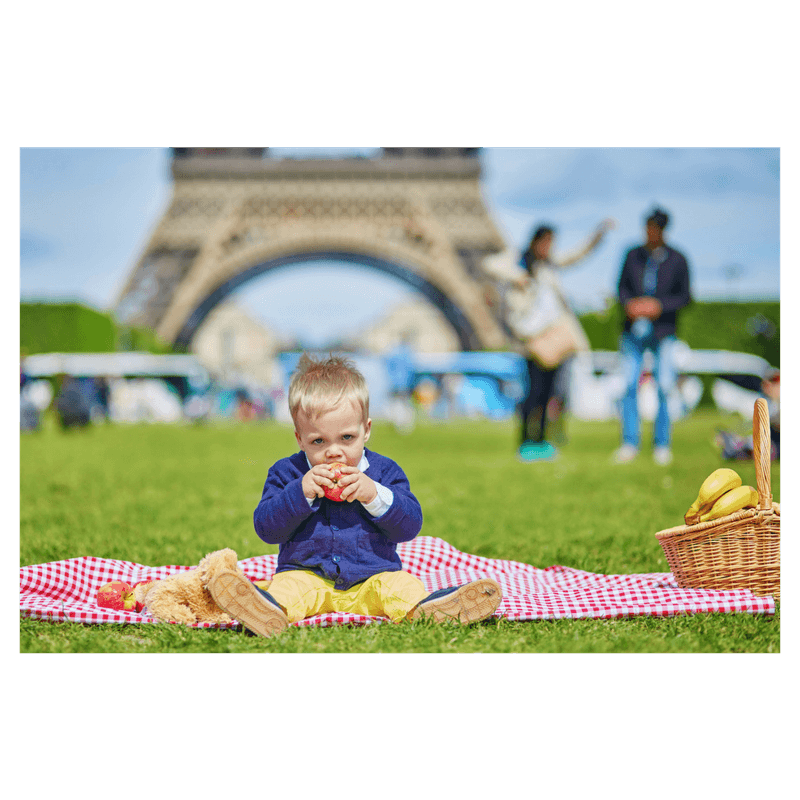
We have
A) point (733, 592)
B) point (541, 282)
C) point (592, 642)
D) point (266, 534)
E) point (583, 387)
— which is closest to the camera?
point (592, 642)

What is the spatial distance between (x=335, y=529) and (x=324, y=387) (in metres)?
0.37

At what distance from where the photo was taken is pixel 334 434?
189 centimetres

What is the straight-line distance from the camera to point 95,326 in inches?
840

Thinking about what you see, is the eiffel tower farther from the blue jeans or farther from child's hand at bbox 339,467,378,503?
child's hand at bbox 339,467,378,503

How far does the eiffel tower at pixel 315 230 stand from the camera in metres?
20.7

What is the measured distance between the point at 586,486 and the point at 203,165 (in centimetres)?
1968

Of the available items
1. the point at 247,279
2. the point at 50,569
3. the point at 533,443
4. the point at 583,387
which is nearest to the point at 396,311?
the point at 247,279

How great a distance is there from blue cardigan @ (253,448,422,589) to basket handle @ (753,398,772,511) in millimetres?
917

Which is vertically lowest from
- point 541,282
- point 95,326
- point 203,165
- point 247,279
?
point 541,282

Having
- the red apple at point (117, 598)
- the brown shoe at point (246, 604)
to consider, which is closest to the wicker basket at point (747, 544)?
the brown shoe at point (246, 604)

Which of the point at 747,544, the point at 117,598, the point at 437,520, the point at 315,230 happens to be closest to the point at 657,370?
the point at 437,520

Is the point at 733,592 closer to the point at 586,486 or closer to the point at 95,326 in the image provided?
the point at 586,486

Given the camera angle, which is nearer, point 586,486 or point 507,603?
point 507,603

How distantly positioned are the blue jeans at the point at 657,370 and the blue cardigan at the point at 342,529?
11.8 feet
